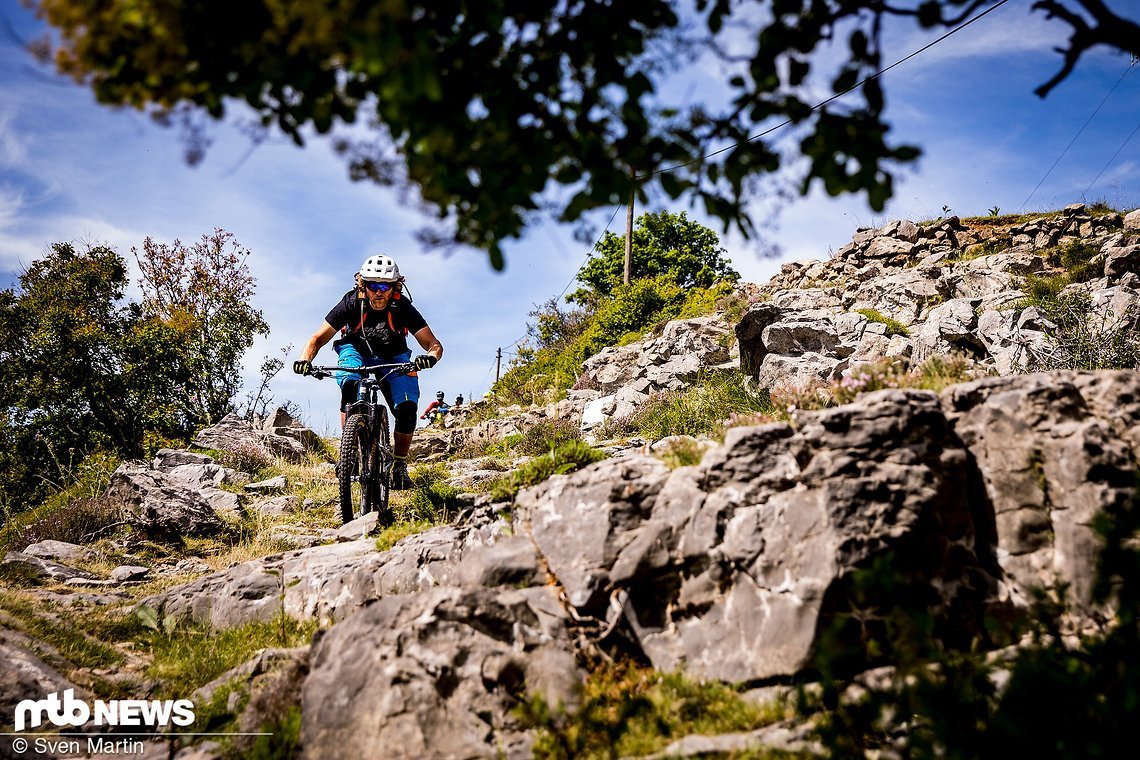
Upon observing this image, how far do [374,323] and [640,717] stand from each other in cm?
615

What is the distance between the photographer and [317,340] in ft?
26.1

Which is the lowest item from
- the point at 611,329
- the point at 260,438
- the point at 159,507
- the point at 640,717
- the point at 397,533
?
the point at 640,717

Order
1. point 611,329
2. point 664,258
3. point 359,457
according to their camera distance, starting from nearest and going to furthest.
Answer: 1. point 359,457
2. point 611,329
3. point 664,258

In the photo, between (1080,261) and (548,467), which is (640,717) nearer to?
(548,467)

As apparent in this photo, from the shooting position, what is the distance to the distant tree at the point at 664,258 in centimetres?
3162

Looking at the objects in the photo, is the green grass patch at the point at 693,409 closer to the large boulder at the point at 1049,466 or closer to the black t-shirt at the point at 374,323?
the black t-shirt at the point at 374,323

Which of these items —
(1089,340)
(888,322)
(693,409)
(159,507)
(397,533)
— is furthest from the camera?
(888,322)

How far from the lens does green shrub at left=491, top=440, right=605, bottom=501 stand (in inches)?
213

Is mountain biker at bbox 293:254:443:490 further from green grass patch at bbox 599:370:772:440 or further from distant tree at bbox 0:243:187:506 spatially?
distant tree at bbox 0:243:187:506

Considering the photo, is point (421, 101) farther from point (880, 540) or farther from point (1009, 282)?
point (1009, 282)

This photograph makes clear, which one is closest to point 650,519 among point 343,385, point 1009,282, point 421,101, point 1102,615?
point 1102,615

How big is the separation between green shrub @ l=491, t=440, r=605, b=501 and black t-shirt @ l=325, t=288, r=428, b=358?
10.8 feet

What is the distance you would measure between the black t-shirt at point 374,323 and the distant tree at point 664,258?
2329 centimetres

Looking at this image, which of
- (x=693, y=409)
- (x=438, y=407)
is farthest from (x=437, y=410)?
(x=693, y=409)
